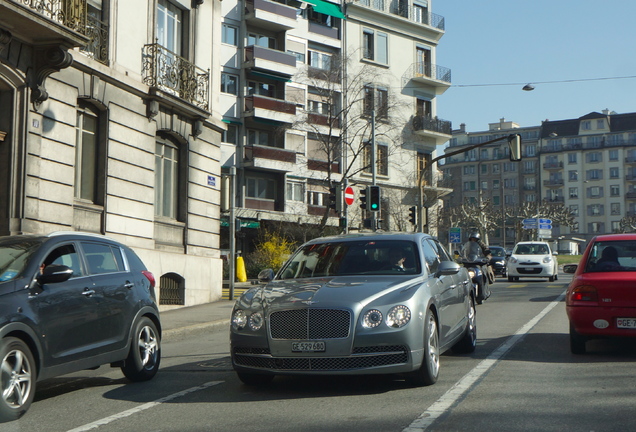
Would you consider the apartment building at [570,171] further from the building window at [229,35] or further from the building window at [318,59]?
the building window at [229,35]

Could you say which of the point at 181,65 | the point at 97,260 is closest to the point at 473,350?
the point at 97,260

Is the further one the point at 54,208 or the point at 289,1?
the point at 289,1

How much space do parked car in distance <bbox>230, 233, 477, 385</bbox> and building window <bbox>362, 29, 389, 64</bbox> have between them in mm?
49217

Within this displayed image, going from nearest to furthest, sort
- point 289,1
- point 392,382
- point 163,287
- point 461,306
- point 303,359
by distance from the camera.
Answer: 1. point 303,359
2. point 392,382
3. point 461,306
4. point 163,287
5. point 289,1

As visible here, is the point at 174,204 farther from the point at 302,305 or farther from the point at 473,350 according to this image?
the point at 302,305

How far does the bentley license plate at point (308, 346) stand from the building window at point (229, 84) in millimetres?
42365

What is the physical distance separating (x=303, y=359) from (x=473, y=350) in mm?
3787

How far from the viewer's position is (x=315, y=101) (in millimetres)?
53406

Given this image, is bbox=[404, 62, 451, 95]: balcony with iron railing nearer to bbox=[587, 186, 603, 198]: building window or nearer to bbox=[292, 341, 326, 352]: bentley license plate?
bbox=[292, 341, 326, 352]: bentley license plate

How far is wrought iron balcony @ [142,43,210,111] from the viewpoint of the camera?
789 inches

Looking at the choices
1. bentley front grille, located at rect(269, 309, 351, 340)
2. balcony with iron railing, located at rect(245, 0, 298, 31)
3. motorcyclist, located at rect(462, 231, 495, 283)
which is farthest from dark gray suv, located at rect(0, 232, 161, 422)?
balcony with iron railing, located at rect(245, 0, 298, 31)

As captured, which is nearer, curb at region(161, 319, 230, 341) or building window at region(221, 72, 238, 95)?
curb at region(161, 319, 230, 341)

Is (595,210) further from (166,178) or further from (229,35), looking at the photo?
(166,178)

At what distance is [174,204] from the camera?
21.8 meters
